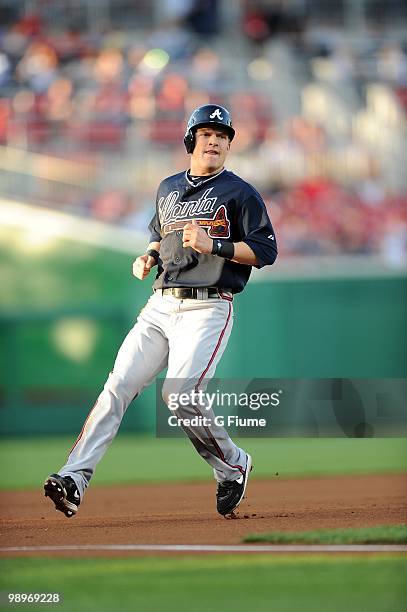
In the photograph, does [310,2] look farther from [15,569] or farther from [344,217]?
[15,569]

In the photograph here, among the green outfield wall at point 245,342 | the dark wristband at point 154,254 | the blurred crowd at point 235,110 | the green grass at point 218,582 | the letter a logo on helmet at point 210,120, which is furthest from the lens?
the blurred crowd at point 235,110

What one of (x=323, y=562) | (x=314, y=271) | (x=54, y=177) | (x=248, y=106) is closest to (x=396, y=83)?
(x=248, y=106)

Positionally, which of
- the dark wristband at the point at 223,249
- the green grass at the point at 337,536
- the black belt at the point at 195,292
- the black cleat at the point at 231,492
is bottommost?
the green grass at the point at 337,536

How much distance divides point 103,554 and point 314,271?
6.39 m

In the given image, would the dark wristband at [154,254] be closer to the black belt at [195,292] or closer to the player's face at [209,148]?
the black belt at [195,292]

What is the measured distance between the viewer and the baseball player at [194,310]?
10.1ft

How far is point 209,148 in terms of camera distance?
3.22 m

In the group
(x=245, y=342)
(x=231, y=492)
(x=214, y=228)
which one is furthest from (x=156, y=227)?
(x=245, y=342)

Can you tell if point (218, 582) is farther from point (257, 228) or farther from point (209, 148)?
point (209, 148)

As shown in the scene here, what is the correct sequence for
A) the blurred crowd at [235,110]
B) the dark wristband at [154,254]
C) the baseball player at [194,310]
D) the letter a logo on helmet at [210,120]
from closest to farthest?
the baseball player at [194,310], the letter a logo on helmet at [210,120], the dark wristband at [154,254], the blurred crowd at [235,110]

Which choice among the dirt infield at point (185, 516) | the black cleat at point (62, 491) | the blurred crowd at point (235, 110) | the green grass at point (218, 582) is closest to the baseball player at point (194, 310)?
the black cleat at point (62, 491)

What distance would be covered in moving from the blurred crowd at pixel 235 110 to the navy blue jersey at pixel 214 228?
20.0ft

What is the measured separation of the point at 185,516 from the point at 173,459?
13.7 ft

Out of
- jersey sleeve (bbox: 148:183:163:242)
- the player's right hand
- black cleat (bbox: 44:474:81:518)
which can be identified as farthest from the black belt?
black cleat (bbox: 44:474:81:518)
